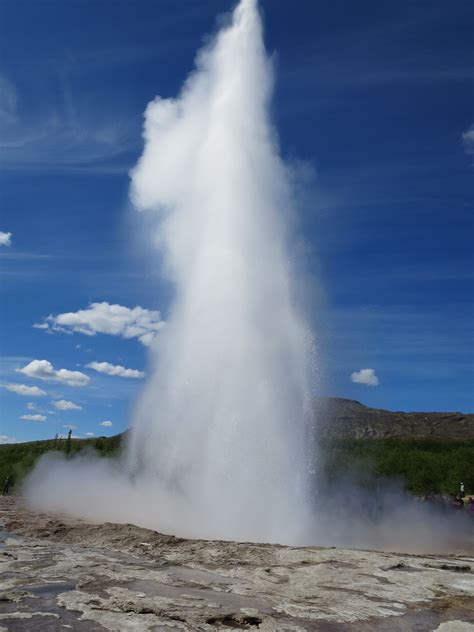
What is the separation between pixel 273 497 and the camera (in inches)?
518

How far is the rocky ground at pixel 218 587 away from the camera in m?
5.04

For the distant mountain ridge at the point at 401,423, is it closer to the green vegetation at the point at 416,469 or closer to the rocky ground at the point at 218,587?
the green vegetation at the point at 416,469

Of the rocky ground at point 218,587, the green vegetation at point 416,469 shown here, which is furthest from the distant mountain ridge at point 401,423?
the rocky ground at point 218,587

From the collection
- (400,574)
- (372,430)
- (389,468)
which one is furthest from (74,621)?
(372,430)

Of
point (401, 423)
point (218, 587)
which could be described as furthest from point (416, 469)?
point (401, 423)

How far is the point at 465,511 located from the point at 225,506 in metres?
11.0

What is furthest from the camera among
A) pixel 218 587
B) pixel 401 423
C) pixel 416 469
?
pixel 401 423

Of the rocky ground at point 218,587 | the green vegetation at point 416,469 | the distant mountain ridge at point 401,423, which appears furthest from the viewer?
the distant mountain ridge at point 401,423

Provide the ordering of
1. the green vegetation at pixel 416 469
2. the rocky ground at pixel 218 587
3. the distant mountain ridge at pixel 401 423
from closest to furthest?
the rocky ground at pixel 218 587
the green vegetation at pixel 416 469
the distant mountain ridge at pixel 401 423

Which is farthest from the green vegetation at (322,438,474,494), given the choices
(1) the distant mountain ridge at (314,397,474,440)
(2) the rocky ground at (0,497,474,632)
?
(1) the distant mountain ridge at (314,397,474,440)

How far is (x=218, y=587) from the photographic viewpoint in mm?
6539

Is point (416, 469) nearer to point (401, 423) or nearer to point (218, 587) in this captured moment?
point (218, 587)

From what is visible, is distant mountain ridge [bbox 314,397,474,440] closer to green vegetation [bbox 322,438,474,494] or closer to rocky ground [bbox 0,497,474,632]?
green vegetation [bbox 322,438,474,494]

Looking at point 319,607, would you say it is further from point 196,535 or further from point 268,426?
point 268,426
